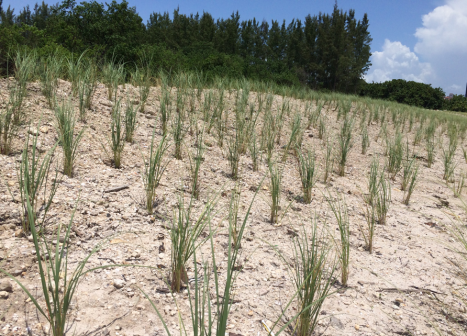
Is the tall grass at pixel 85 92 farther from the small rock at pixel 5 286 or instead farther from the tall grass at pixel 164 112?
the small rock at pixel 5 286

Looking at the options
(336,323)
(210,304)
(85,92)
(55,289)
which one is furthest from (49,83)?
(336,323)

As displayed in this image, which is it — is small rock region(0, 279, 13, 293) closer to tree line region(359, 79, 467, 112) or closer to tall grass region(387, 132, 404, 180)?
tall grass region(387, 132, 404, 180)

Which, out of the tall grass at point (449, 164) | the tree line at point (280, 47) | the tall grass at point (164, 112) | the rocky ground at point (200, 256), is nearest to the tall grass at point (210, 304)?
the rocky ground at point (200, 256)

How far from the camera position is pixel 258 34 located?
2847cm

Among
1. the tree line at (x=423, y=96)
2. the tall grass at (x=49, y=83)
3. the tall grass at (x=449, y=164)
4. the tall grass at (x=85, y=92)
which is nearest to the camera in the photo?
the tall grass at (x=85, y=92)

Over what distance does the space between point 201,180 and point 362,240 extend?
1.30 meters

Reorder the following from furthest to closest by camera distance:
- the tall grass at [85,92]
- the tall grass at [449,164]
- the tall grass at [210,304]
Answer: the tall grass at [449,164] < the tall grass at [85,92] < the tall grass at [210,304]

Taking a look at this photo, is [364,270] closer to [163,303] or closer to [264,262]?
[264,262]

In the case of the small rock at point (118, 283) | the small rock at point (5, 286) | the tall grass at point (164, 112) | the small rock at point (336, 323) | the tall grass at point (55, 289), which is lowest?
the small rock at point (336, 323)

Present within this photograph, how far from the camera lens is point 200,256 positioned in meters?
1.71

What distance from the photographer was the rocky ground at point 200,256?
4.22 feet

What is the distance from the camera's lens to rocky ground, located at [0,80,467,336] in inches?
50.7

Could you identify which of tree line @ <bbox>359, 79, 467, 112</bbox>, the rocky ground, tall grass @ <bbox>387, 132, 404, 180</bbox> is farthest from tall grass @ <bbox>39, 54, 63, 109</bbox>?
tree line @ <bbox>359, 79, 467, 112</bbox>

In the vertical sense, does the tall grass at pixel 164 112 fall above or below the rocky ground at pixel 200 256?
above
